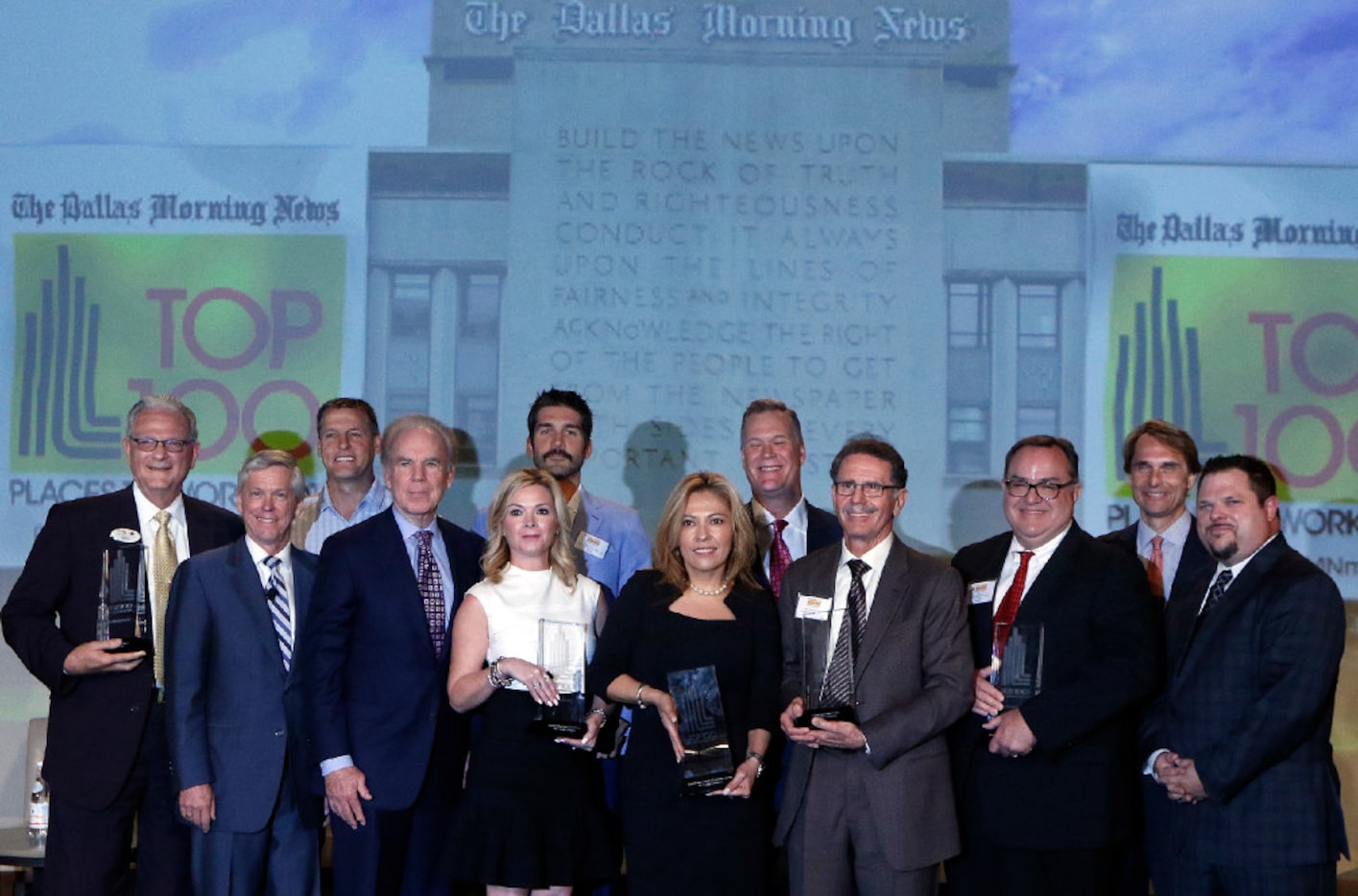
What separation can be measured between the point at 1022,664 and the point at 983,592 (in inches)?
10.9

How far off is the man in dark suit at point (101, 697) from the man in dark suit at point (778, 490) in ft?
5.79

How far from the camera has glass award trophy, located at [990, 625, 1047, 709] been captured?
3760 millimetres

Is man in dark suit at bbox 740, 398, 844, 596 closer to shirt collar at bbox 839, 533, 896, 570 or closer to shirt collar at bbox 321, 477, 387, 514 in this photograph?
shirt collar at bbox 839, 533, 896, 570

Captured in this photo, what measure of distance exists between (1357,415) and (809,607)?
11.9 ft

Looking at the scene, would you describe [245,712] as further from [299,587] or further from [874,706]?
[874,706]

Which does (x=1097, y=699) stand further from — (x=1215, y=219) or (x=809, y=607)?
(x=1215, y=219)

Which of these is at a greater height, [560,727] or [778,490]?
[778,490]

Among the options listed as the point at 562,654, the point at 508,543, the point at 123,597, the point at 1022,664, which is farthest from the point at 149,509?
the point at 1022,664

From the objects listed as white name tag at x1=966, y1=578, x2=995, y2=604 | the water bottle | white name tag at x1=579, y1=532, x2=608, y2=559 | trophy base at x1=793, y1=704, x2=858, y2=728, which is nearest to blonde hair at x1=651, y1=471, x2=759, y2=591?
trophy base at x1=793, y1=704, x2=858, y2=728

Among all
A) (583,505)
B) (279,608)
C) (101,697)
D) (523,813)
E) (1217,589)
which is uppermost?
(583,505)

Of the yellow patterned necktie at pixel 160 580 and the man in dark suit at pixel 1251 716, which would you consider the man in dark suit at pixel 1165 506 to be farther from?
the yellow patterned necktie at pixel 160 580

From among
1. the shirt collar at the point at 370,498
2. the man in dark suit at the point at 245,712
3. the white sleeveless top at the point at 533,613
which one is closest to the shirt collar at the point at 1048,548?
the white sleeveless top at the point at 533,613

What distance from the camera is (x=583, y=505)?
4.96m

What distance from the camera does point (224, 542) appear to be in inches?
174
